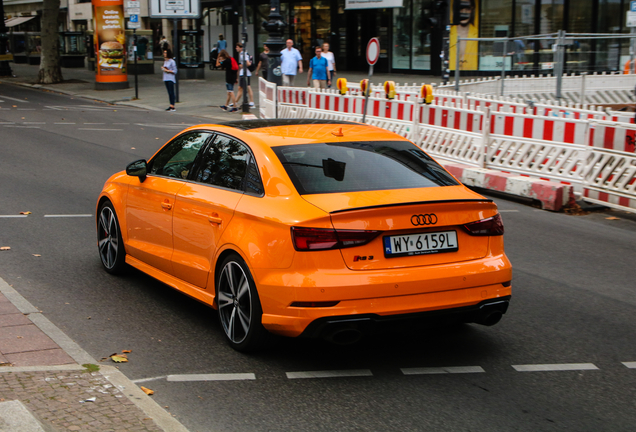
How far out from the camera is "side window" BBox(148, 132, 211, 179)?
5.92 m

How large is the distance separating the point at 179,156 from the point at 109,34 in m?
27.5

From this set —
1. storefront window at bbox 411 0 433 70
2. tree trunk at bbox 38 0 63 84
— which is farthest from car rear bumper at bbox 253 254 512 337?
tree trunk at bbox 38 0 63 84

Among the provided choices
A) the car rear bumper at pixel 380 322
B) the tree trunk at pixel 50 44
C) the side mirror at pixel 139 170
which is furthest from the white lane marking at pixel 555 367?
the tree trunk at pixel 50 44

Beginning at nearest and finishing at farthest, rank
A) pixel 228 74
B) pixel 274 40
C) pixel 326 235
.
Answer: pixel 326 235 < pixel 274 40 < pixel 228 74

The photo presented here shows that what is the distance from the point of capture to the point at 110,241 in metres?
7.03

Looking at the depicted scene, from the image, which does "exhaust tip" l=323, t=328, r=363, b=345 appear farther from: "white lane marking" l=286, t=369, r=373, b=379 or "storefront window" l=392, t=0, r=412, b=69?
"storefront window" l=392, t=0, r=412, b=69

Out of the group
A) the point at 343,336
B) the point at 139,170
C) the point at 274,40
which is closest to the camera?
the point at 343,336

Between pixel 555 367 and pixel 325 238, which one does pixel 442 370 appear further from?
Result: pixel 325 238

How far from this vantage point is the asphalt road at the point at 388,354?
418cm

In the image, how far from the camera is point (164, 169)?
6242 mm

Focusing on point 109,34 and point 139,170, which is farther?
point 109,34

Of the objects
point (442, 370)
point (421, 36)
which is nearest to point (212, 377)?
point (442, 370)

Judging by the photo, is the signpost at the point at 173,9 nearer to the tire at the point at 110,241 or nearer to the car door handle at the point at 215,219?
the tire at the point at 110,241

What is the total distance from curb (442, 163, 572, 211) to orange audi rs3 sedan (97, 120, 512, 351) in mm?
5915
